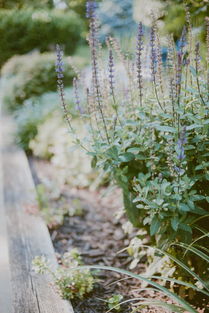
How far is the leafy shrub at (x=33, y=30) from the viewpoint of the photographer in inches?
407

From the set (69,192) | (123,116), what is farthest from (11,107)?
(123,116)

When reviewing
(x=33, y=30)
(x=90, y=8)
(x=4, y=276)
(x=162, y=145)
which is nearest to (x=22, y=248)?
(x=4, y=276)

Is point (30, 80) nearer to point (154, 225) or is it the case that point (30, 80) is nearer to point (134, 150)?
point (134, 150)

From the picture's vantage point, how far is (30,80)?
6469mm

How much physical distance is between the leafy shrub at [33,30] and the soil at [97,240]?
707 cm

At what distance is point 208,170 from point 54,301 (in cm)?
111

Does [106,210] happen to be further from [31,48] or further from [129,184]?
[31,48]

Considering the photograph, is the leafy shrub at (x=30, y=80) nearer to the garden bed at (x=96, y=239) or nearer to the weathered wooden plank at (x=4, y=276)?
the garden bed at (x=96, y=239)

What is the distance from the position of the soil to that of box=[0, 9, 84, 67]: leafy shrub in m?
7.07

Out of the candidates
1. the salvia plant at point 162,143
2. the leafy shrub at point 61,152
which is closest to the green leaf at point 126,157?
the salvia plant at point 162,143

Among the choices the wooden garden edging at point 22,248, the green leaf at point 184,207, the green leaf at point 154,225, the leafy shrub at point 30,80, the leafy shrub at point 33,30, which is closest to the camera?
the green leaf at point 184,207

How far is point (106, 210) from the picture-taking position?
377 centimetres

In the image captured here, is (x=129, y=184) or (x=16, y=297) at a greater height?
(x=129, y=184)

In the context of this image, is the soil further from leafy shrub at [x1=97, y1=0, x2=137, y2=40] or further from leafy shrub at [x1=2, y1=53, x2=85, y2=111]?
leafy shrub at [x1=97, y1=0, x2=137, y2=40]
